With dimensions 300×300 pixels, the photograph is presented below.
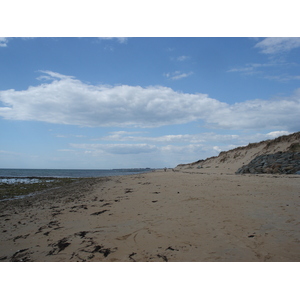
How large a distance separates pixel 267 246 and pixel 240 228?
1013 millimetres

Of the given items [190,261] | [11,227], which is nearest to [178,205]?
[190,261]

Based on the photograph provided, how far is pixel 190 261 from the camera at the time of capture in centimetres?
358

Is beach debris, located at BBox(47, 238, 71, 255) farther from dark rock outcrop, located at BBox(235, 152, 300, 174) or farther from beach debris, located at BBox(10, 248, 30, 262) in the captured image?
dark rock outcrop, located at BBox(235, 152, 300, 174)

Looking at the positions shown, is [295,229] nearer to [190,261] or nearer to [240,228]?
[240,228]

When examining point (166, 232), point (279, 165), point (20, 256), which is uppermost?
point (279, 165)

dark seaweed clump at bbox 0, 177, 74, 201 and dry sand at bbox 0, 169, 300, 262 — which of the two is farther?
dark seaweed clump at bbox 0, 177, 74, 201

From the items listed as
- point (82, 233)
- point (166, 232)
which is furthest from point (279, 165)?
point (82, 233)

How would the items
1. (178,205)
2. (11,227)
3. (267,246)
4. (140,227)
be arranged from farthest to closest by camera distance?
(178,205)
(11,227)
(140,227)
(267,246)

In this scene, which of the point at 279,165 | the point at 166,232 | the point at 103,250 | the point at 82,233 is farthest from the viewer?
the point at 279,165

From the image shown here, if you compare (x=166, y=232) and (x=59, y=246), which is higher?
(x=166, y=232)

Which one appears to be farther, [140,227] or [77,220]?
[77,220]

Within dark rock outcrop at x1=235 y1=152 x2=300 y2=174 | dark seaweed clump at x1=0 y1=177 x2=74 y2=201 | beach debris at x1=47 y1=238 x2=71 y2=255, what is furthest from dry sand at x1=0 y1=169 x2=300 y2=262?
dark rock outcrop at x1=235 y1=152 x2=300 y2=174

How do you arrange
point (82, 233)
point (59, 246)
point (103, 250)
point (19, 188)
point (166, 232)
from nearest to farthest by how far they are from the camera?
1. point (103, 250)
2. point (59, 246)
3. point (166, 232)
4. point (82, 233)
5. point (19, 188)

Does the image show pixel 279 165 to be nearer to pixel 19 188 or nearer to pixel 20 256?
pixel 20 256
